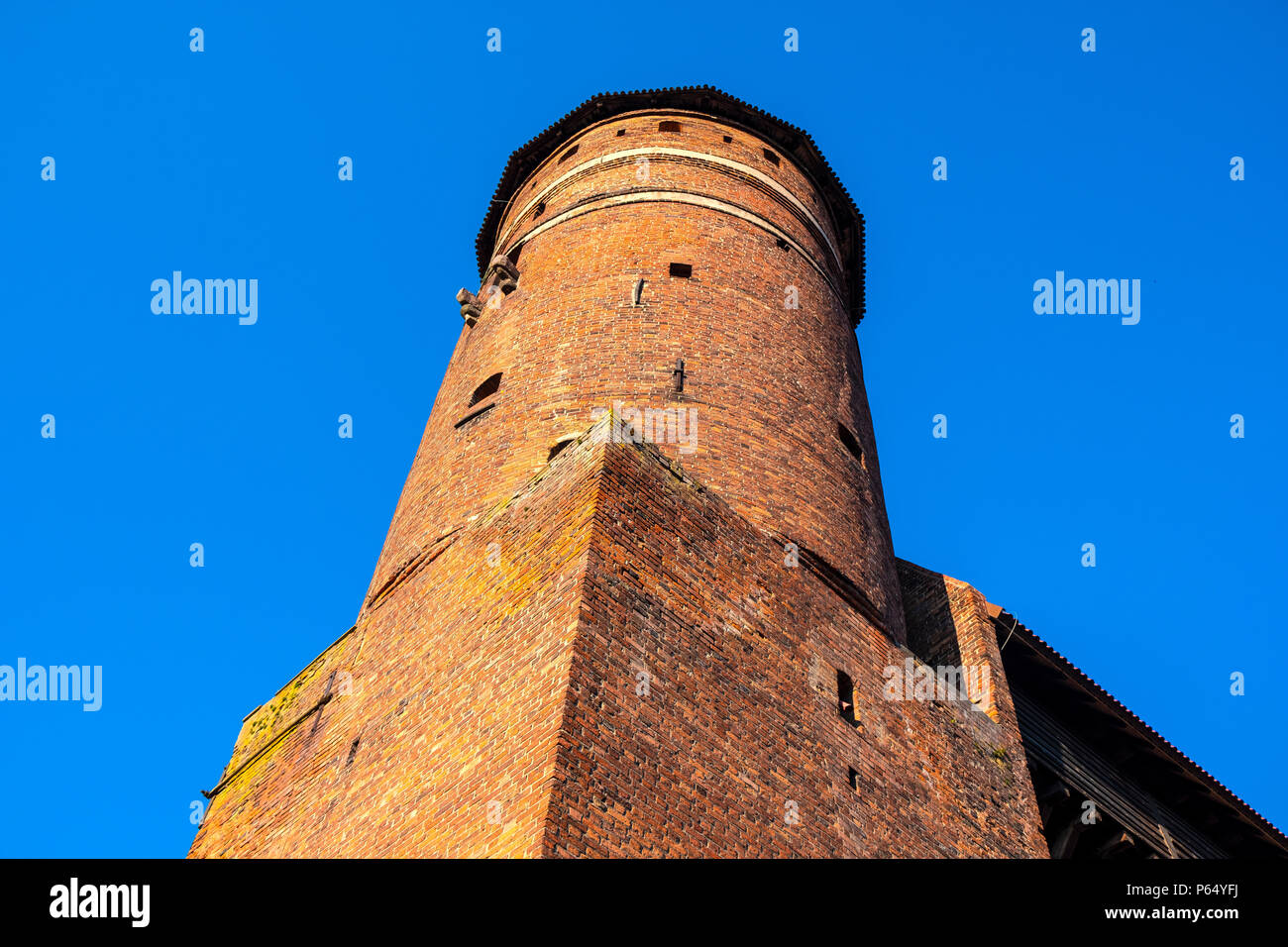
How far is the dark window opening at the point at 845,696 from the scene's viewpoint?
11969 millimetres

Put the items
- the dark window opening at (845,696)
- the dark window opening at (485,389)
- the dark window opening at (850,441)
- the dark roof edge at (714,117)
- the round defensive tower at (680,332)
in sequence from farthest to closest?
the dark roof edge at (714,117) < the dark window opening at (850,441) < the dark window opening at (485,389) < the round defensive tower at (680,332) < the dark window opening at (845,696)

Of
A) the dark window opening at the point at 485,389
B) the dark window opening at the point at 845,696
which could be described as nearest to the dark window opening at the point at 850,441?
the dark window opening at the point at 845,696

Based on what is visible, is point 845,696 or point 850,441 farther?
point 850,441

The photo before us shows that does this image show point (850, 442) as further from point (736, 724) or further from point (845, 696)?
point (736, 724)

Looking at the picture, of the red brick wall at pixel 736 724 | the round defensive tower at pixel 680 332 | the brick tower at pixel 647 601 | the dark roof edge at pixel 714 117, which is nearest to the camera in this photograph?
the red brick wall at pixel 736 724

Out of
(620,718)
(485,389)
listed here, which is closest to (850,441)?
(485,389)

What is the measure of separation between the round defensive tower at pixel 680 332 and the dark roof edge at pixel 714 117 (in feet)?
0.10

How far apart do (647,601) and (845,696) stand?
8.31 feet

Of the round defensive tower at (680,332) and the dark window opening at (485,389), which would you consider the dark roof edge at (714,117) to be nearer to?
the round defensive tower at (680,332)

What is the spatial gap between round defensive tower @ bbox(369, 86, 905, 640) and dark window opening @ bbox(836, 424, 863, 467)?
28 millimetres

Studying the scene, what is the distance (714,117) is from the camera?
773 inches

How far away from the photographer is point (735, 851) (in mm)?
Result: 9578

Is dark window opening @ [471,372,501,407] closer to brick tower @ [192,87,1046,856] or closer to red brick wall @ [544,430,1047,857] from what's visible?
brick tower @ [192,87,1046,856]

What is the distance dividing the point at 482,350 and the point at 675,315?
2.53 metres
